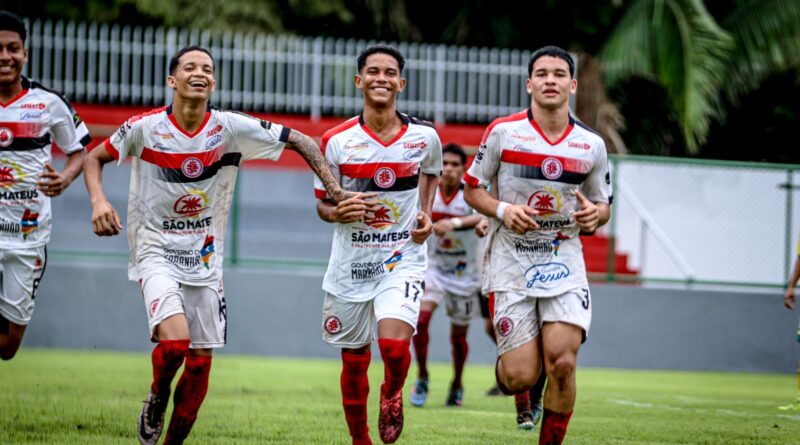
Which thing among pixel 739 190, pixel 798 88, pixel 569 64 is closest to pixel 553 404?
pixel 569 64

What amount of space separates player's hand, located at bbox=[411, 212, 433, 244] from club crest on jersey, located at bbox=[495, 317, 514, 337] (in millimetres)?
748

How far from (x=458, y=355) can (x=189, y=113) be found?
5025 millimetres

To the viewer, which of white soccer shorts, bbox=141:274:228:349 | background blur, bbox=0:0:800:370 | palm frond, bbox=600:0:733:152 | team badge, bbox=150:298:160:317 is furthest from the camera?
palm frond, bbox=600:0:733:152

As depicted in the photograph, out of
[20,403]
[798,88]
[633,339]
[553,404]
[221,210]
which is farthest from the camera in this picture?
[798,88]

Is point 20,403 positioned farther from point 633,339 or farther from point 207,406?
point 633,339

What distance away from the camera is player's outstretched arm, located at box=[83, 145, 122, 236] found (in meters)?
7.44

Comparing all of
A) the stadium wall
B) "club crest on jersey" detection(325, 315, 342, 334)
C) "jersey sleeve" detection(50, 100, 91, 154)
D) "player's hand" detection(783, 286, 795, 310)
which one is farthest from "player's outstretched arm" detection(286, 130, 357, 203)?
the stadium wall

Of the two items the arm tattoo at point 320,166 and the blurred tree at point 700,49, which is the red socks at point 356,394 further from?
the blurred tree at point 700,49

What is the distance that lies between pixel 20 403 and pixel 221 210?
3.27 metres

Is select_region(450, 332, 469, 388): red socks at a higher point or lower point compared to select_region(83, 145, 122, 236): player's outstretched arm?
lower

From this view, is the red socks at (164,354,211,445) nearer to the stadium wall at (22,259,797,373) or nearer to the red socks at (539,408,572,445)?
the red socks at (539,408,572,445)

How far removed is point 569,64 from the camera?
306 inches

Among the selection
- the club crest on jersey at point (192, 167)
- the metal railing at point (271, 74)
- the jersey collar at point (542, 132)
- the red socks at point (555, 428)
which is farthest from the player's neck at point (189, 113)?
the metal railing at point (271, 74)

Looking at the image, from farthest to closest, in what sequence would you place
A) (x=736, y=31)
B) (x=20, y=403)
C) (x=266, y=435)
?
(x=736, y=31) → (x=20, y=403) → (x=266, y=435)
